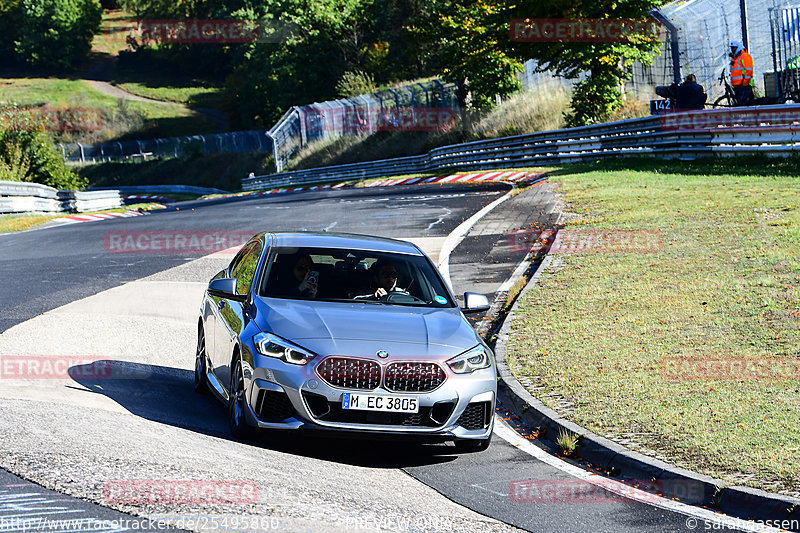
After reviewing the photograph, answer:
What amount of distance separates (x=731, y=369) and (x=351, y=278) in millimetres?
3457

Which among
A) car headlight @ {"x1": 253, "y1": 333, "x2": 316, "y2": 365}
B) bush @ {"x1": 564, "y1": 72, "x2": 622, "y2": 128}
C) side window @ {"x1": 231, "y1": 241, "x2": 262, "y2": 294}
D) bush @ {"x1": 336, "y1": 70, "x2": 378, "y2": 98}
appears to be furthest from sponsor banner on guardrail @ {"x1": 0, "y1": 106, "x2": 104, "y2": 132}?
car headlight @ {"x1": 253, "y1": 333, "x2": 316, "y2": 365}

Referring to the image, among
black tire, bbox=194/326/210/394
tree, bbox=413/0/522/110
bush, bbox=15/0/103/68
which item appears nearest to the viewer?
black tire, bbox=194/326/210/394

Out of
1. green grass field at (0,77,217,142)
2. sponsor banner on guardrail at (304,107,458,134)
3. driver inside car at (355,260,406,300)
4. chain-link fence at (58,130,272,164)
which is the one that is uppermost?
green grass field at (0,77,217,142)

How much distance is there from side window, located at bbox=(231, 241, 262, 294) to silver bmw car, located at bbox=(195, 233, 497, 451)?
0.05 metres

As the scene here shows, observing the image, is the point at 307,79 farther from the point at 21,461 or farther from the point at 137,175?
the point at 21,461

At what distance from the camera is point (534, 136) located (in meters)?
33.8

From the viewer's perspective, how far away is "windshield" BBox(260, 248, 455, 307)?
26.4 feet

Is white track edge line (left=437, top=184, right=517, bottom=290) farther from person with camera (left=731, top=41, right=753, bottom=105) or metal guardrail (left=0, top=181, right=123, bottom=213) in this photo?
metal guardrail (left=0, top=181, right=123, bottom=213)

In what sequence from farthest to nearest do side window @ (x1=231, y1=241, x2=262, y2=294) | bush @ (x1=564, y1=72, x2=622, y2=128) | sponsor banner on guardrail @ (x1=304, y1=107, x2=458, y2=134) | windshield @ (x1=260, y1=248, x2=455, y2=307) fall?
1. sponsor banner on guardrail @ (x1=304, y1=107, x2=458, y2=134)
2. bush @ (x1=564, y1=72, x2=622, y2=128)
3. side window @ (x1=231, y1=241, x2=262, y2=294)
4. windshield @ (x1=260, y1=248, x2=455, y2=307)

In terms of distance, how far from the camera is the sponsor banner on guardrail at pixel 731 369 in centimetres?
859

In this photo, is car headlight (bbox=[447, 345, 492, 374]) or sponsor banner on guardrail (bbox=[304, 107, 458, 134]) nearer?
car headlight (bbox=[447, 345, 492, 374])

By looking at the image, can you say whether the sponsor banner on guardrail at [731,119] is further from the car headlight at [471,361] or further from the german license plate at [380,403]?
the german license plate at [380,403]

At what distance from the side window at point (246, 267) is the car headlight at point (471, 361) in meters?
1.97

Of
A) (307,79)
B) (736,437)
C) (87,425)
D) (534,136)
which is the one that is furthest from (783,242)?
(307,79)
